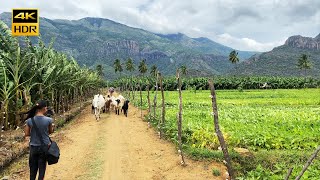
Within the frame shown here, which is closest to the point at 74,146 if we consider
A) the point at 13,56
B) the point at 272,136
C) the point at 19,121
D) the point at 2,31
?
the point at 19,121

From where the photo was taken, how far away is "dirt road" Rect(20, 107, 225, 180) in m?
10.3

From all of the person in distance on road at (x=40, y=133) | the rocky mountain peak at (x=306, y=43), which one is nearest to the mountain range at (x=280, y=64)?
the rocky mountain peak at (x=306, y=43)

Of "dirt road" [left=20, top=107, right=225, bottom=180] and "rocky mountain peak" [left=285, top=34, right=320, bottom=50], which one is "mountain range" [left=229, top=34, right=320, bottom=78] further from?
"dirt road" [left=20, top=107, right=225, bottom=180]

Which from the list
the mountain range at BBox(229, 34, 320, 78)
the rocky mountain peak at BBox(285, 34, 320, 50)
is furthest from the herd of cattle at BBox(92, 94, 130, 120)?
the rocky mountain peak at BBox(285, 34, 320, 50)

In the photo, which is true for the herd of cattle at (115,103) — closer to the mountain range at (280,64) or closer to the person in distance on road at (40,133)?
the person in distance on road at (40,133)

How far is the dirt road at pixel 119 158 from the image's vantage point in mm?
10273

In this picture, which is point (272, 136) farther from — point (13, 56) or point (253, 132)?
point (13, 56)

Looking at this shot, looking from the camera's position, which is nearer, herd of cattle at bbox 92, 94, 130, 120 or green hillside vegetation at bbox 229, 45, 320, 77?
herd of cattle at bbox 92, 94, 130, 120

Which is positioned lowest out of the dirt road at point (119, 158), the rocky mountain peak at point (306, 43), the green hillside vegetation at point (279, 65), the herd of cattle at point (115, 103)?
the dirt road at point (119, 158)

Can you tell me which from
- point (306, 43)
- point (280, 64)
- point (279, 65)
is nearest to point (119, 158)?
point (279, 65)

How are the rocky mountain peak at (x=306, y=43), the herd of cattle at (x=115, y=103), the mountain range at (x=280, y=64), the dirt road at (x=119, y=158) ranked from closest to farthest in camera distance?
1. the dirt road at (x=119, y=158)
2. the herd of cattle at (x=115, y=103)
3. the mountain range at (x=280, y=64)
4. the rocky mountain peak at (x=306, y=43)

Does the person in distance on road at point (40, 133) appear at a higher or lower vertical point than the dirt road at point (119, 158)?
higher

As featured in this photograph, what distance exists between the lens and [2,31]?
52.5 ft

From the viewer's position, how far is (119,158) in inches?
480
